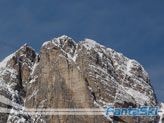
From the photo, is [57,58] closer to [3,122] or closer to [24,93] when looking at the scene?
[24,93]

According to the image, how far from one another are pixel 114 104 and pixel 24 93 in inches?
1214

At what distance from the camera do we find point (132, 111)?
11462cm

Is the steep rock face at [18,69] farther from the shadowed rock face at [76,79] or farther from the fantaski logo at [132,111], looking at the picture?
the fantaski logo at [132,111]

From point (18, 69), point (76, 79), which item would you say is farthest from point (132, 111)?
point (18, 69)

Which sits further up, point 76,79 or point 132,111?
point 76,79

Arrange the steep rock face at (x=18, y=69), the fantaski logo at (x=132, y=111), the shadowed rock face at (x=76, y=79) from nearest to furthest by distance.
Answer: the fantaski logo at (x=132, y=111) < the shadowed rock face at (x=76, y=79) < the steep rock face at (x=18, y=69)

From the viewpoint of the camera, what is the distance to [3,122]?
7150 centimetres

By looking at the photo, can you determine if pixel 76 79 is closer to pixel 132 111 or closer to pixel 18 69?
pixel 132 111

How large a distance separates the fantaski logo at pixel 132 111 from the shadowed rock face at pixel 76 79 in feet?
4.37

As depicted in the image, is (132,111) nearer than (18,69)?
Yes

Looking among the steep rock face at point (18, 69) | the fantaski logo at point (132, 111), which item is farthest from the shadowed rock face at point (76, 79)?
the fantaski logo at point (132, 111)

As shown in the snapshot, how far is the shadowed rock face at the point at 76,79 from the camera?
114 metres

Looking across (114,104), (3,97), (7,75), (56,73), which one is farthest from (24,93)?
(3,97)

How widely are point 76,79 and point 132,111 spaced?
17033mm
